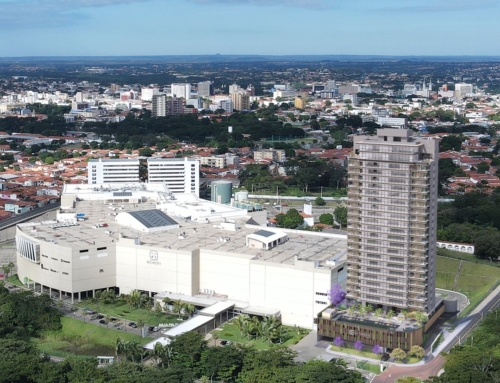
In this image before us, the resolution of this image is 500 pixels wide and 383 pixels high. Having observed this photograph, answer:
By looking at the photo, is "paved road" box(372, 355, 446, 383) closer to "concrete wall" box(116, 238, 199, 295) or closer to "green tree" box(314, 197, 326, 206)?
"concrete wall" box(116, 238, 199, 295)

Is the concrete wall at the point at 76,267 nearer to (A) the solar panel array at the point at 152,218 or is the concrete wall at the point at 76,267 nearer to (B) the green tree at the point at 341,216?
(A) the solar panel array at the point at 152,218

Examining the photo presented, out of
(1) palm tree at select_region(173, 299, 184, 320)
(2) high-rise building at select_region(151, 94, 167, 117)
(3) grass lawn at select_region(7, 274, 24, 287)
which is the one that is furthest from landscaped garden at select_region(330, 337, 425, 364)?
(2) high-rise building at select_region(151, 94, 167, 117)

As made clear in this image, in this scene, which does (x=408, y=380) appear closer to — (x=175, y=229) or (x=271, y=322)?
(x=271, y=322)

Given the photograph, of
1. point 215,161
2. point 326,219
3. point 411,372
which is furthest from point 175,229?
point 215,161

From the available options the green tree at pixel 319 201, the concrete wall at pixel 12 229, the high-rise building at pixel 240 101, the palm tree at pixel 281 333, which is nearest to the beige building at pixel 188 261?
the palm tree at pixel 281 333

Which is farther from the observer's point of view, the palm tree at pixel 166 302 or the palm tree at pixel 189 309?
the palm tree at pixel 166 302

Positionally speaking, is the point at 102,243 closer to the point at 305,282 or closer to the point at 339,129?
the point at 305,282

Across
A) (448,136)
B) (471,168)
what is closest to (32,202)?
(471,168)
